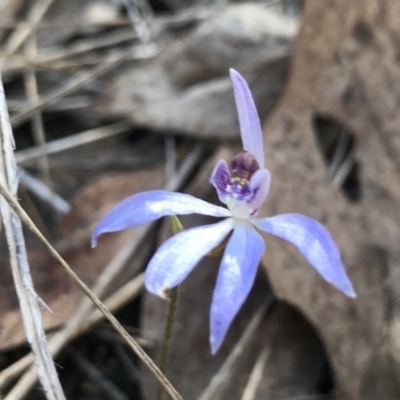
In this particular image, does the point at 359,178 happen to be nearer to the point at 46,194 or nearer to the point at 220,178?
the point at 220,178

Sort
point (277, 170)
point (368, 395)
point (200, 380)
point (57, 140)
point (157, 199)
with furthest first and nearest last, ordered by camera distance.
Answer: point (57, 140), point (277, 170), point (200, 380), point (368, 395), point (157, 199)

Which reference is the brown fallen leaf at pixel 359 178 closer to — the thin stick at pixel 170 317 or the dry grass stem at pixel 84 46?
the thin stick at pixel 170 317

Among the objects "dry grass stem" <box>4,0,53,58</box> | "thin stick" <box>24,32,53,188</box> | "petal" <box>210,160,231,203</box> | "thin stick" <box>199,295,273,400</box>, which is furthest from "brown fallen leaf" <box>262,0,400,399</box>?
"dry grass stem" <box>4,0,53,58</box>

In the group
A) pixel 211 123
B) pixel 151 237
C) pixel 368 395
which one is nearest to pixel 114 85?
pixel 211 123

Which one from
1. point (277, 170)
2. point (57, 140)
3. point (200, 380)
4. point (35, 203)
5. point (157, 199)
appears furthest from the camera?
point (57, 140)

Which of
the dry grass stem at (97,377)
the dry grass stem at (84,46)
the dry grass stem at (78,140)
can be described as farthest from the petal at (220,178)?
the dry grass stem at (84,46)

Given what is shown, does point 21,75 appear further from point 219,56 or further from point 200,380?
point 200,380
